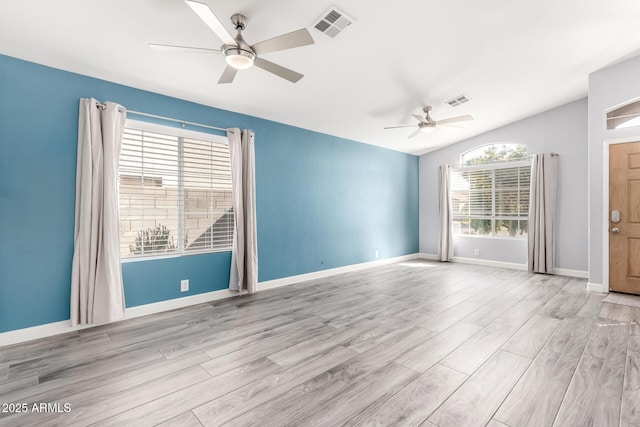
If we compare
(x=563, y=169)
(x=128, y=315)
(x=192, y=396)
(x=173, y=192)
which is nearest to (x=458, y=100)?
(x=563, y=169)

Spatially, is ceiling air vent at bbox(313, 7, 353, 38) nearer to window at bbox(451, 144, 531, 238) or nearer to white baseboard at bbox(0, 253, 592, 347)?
white baseboard at bbox(0, 253, 592, 347)

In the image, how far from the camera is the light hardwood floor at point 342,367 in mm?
1779

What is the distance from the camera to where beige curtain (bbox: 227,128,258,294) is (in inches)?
165

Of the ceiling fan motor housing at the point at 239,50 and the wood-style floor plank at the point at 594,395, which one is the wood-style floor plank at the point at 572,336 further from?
the ceiling fan motor housing at the point at 239,50

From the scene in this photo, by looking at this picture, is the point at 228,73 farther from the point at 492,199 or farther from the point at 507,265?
the point at 507,265

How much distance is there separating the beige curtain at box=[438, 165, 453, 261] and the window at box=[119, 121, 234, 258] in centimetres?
509

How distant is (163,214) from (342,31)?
3030 millimetres

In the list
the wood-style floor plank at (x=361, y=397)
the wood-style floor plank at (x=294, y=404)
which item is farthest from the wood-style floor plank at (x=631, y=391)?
the wood-style floor plank at (x=294, y=404)

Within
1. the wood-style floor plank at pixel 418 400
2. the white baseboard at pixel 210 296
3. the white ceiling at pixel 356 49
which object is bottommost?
the wood-style floor plank at pixel 418 400

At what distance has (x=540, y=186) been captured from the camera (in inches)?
221

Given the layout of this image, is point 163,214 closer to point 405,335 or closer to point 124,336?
point 124,336

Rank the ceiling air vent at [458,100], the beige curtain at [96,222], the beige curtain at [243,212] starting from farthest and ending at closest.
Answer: the ceiling air vent at [458,100], the beige curtain at [243,212], the beige curtain at [96,222]

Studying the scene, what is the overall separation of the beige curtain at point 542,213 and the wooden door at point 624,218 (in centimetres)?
117

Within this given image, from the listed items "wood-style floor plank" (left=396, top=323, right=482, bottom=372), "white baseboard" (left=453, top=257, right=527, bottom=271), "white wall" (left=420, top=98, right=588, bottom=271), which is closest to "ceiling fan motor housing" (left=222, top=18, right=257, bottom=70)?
"wood-style floor plank" (left=396, top=323, right=482, bottom=372)
